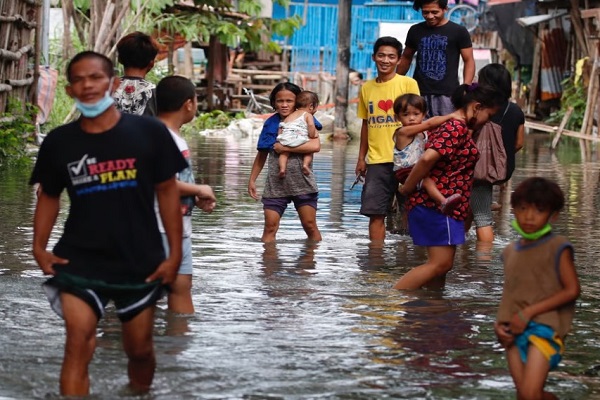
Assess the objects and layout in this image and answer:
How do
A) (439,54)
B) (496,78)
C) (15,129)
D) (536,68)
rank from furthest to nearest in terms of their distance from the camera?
1. (536,68)
2. (15,129)
3. (439,54)
4. (496,78)

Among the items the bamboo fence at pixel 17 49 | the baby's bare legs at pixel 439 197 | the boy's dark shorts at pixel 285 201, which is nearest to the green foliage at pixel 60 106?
the bamboo fence at pixel 17 49

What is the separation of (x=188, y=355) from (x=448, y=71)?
478 centimetres

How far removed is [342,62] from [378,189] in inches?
593

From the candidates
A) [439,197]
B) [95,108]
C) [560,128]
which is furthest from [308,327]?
[560,128]

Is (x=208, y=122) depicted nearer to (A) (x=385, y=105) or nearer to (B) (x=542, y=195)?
(A) (x=385, y=105)

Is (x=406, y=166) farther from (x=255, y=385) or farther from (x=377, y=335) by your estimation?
(x=255, y=385)

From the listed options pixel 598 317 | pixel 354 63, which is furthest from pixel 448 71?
pixel 354 63

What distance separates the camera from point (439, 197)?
23.3 ft

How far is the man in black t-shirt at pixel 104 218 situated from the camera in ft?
15.3

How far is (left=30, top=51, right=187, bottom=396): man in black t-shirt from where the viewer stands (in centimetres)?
466

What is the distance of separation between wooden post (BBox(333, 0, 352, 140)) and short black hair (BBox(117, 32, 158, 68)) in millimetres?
17004

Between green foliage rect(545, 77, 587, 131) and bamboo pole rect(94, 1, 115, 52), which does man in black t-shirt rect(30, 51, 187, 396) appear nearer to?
bamboo pole rect(94, 1, 115, 52)

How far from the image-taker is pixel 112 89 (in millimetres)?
4887

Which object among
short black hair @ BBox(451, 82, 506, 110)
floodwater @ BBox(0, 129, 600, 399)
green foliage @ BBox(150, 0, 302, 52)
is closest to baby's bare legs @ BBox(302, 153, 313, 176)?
floodwater @ BBox(0, 129, 600, 399)
